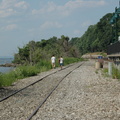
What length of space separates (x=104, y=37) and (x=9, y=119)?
120 meters

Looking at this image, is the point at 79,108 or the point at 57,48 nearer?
the point at 79,108

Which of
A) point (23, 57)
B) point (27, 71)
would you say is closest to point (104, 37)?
point (23, 57)

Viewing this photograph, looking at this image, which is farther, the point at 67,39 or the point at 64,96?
the point at 67,39

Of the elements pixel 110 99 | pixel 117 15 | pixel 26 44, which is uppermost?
pixel 117 15

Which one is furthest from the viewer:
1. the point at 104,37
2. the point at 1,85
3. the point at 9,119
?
the point at 104,37

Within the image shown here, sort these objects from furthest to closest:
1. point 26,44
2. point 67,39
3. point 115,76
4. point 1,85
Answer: point 67,39 < point 26,44 < point 115,76 < point 1,85

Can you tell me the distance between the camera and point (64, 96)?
11.1 meters

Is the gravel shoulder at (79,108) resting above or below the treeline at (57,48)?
below

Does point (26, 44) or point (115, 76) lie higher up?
point (26, 44)

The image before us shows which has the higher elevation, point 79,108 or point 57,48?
point 57,48

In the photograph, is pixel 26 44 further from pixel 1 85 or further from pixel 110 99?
pixel 110 99

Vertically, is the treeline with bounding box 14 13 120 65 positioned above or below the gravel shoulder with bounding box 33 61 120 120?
above

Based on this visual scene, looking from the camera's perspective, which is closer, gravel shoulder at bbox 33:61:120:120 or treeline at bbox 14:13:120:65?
gravel shoulder at bbox 33:61:120:120

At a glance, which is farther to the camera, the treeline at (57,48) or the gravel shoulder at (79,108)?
the treeline at (57,48)
